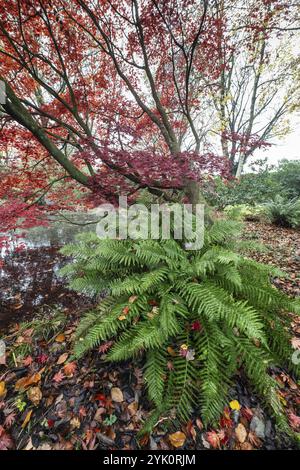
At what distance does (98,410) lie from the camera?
1474mm

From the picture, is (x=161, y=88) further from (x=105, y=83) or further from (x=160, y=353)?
(x=160, y=353)

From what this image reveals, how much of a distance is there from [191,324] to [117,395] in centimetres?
75

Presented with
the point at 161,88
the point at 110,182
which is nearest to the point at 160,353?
the point at 110,182

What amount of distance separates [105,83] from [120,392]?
5533 mm

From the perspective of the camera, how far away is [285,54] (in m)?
8.14

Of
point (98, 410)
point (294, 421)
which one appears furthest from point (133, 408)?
point (294, 421)

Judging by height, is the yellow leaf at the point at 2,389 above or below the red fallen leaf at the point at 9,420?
above

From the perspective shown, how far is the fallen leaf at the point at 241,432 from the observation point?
131 cm

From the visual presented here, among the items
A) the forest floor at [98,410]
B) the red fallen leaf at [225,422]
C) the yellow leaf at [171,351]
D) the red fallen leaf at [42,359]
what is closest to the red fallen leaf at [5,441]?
the forest floor at [98,410]

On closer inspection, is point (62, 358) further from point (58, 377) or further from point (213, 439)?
point (213, 439)

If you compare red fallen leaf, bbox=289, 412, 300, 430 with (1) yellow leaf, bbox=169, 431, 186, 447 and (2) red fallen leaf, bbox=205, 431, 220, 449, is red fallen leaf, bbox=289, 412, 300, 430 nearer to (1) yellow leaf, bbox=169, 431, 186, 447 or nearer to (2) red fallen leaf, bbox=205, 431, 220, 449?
(2) red fallen leaf, bbox=205, 431, 220, 449

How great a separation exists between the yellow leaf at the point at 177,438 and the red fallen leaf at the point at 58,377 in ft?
3.08

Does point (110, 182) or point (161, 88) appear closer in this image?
point (110, 182)

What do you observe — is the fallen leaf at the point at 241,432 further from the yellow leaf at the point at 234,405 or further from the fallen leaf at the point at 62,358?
the fallen leaf at the point at 62,358
